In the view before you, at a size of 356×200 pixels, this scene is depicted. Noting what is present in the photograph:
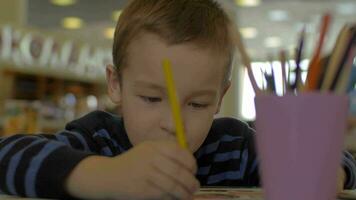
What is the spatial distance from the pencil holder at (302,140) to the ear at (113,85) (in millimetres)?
311

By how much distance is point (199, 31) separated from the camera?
1.91 feet

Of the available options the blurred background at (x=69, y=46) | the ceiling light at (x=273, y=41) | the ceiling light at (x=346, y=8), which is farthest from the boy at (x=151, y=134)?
the ceiling light at (x=273, y=41)

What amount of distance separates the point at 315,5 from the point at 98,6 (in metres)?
2.40

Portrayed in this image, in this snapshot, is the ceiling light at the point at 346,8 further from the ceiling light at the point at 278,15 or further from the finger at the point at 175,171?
the finger at the point at 175,171

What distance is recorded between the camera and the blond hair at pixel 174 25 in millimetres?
567

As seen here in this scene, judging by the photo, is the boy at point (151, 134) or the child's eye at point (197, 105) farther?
the child's eye at point (197, 105)

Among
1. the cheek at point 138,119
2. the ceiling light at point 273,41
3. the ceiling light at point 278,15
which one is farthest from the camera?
the ceiling light at point 273,41

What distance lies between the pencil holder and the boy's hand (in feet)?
0.20

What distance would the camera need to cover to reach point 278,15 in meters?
6.41

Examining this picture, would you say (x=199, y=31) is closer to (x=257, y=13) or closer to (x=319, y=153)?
(x=319, y=153)

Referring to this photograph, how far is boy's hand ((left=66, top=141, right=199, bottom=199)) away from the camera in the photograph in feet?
1.22

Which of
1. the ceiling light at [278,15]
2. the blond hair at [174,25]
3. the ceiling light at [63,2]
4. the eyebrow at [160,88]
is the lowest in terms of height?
the eyebrow at [160,88]

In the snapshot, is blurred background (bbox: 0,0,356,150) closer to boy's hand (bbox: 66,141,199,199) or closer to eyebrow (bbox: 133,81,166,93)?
eyebrow (bbox: 133,81,166,93)

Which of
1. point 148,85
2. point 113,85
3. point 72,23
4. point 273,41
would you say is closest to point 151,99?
point 148,85
